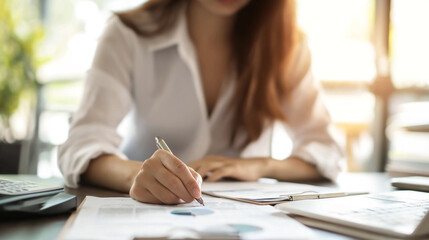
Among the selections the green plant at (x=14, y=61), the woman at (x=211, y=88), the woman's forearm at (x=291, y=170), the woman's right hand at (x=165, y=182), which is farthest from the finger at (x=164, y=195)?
the green plant at (x=14, y=61)

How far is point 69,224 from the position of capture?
1.73 feet

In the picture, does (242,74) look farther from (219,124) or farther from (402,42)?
(402,42)

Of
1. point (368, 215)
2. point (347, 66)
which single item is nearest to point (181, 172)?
point (368, 215)

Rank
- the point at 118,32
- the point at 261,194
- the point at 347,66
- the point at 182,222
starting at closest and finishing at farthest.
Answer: the point at 182,222
the point at 261,194
the point at 118,32
the point at 347,66

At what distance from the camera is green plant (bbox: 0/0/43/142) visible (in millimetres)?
3150

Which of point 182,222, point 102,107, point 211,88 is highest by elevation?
point 211,88

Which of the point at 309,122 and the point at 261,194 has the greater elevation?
the point at 309,122

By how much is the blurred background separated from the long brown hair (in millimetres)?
1580

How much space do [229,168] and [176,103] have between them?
430 mm

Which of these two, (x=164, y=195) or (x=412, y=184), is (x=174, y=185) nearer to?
(x=164, y=195)

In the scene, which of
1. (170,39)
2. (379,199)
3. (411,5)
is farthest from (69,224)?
(411,5)

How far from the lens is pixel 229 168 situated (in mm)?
1055

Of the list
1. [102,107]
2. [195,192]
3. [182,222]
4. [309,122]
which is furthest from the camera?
[309,122]

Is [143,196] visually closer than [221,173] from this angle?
Yes
